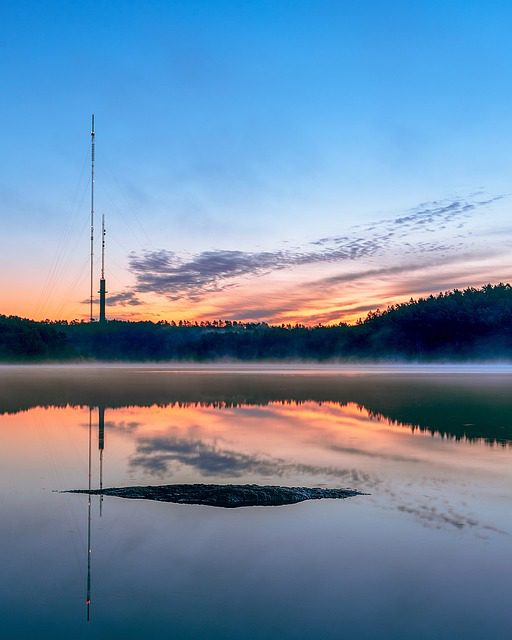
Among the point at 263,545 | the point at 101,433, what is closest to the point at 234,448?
the point at 101,433

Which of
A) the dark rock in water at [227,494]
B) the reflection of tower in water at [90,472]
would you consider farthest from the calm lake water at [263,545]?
the dark rock in water at [227,494]

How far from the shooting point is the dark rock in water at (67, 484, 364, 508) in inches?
444

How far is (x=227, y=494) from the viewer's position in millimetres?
11633

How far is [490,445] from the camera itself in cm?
1786

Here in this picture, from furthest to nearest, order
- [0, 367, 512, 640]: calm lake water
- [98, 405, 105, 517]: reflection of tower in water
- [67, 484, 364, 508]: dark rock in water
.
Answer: [98, 405, 105, 517]: reflection of tower in water → [67, 484, 364, 508]: dark rock in water → [0, 367, 512, 640]: calm lake water

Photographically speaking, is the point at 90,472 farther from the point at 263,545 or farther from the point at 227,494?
the point at 263,545

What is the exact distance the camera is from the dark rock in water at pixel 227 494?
1129cm

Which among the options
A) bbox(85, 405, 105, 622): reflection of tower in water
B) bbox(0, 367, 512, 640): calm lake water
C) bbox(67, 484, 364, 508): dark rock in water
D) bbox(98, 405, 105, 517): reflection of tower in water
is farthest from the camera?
bbox(98, 405, 105, 517): reflection of tower in water

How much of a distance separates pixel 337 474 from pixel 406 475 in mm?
1437

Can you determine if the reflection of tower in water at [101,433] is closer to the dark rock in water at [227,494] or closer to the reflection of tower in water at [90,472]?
the reflection of tower in water at [90,472]

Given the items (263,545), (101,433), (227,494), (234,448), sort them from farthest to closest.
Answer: (101,433) → (234,448) → (227,494) → (263,545)

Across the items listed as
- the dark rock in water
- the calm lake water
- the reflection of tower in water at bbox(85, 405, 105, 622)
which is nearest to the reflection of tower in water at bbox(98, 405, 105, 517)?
the reflection of tower in water at bbox(85, 405, 105, 622)

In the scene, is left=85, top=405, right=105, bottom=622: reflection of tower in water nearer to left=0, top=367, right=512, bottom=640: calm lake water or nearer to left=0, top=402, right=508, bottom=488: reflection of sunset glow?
left=0, top=367, right=512, bottom=640: calm lake water

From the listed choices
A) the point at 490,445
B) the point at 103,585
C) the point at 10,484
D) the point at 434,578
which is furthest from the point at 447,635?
the point at 490,445
